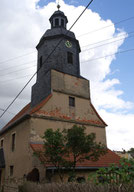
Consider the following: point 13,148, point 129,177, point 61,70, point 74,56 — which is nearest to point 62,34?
point 74,56

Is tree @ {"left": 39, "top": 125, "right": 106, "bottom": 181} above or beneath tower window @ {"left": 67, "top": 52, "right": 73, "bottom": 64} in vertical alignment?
beneath

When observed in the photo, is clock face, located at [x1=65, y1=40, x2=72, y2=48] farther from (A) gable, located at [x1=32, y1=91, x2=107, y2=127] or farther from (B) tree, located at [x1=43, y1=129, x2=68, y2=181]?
(B) tree, located at [x1=43, y1=129, x2=68, y2=181]

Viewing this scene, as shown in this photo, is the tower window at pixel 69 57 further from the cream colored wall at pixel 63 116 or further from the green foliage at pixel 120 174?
the green foliage at pixel 120 174

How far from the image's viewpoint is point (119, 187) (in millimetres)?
3209

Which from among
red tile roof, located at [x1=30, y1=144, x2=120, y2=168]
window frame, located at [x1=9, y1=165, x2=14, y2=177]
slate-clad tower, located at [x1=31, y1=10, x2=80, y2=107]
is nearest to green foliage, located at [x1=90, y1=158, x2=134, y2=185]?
red tile roof, located at [x1=30, y1=144, x2=120, y2=168]

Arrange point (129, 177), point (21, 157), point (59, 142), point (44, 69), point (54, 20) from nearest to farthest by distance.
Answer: point (129, 177), point (59, 142), point (21, 157), point (44, 69), point (54, 20)

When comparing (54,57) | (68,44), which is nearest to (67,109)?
(54,57)

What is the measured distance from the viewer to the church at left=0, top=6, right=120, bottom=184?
504 inches

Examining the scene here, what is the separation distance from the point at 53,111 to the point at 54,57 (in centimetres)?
526

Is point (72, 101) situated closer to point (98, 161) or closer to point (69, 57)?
point (69, 57)

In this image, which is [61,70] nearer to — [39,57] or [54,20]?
[39,57]

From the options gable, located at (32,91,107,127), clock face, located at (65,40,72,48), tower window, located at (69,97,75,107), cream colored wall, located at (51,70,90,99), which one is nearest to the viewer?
gable, located at (32,91,107,127)

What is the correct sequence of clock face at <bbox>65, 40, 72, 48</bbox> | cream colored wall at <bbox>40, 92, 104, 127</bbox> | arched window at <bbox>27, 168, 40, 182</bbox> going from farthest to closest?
clock face at <bbox>65, 40, 72, 48</bbox> → cream colored wall at <bbox>40, 92, 104, 127</bbox> → arched window at <bbox>27, 168, 40, 182</bbox>

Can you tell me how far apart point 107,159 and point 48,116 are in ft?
18.0
